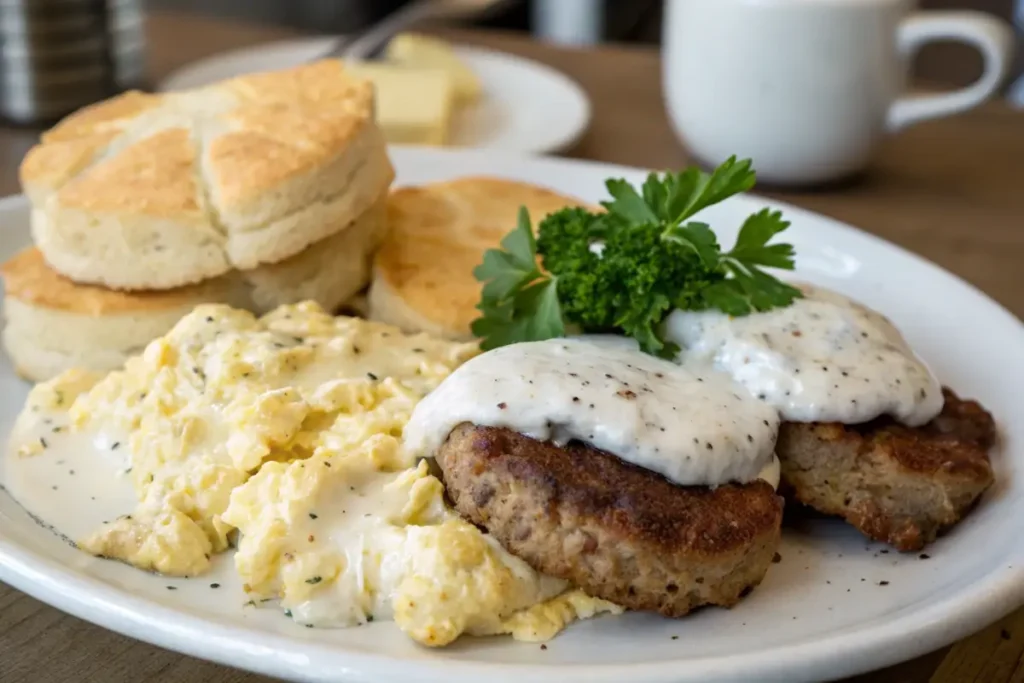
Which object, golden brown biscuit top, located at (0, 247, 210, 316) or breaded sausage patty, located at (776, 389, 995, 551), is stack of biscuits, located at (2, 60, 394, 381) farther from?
breaded sausage patty, located at (776, 389, 995, 551)

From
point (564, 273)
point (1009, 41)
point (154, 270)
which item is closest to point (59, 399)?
point (154, 270)

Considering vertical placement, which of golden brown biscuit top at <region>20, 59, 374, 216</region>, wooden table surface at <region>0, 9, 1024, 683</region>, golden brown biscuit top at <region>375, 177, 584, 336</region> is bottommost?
wooden table surface at <region>0, 9, 1024, 683</region>

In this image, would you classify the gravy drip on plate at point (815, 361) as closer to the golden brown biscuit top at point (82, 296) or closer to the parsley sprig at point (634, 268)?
the parsley sprig at point (634, 268)

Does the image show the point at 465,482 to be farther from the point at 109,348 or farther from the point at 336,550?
the point at 109,348

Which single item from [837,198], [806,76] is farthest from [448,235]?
[837,198]

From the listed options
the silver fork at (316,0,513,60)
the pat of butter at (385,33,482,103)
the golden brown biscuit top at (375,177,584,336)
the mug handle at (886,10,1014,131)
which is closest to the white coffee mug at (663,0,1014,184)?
the mug handle at (886,10,1014,131)

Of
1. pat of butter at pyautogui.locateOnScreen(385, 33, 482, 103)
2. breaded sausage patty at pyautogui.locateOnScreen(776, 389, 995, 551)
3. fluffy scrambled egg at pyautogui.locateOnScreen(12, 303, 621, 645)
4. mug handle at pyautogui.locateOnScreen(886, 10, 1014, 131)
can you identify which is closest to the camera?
fluffy scrambled egg at pyautogui.locateOnScreen(12, 303, 621, 645)
